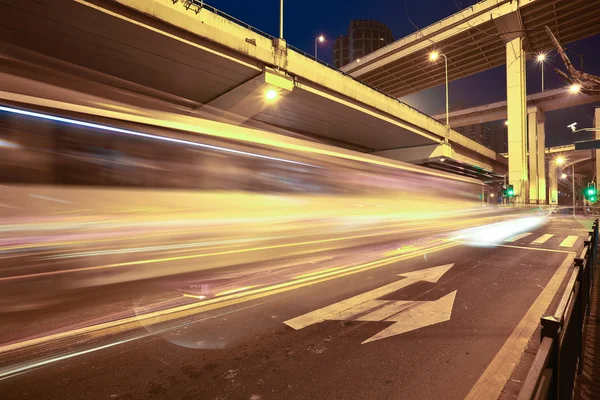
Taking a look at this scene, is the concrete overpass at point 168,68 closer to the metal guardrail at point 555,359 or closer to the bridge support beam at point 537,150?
the metal guardrail at point 555,359

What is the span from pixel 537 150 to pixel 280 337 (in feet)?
176

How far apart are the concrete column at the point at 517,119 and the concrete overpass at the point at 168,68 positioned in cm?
1808

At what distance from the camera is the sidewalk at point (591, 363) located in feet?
8.87

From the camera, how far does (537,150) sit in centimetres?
4372

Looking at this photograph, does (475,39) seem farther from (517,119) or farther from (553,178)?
(553,178)

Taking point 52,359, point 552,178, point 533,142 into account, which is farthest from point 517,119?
point 52,359

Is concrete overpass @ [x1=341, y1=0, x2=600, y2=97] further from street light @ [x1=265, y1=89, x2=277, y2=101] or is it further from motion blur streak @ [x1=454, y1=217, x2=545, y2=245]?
street light @ [x1=265, y1=89, x2=277, y2=101]

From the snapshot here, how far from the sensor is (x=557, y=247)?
10102 millimetres

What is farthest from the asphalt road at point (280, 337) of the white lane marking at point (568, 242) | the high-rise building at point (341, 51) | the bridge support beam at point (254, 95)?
the high-rise building at point (341, 51)

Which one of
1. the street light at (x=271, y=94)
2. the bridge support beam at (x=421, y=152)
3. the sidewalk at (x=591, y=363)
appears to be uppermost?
the street light at (x=271, y=94)

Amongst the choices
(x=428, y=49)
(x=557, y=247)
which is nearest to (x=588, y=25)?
(x=428, y=49)

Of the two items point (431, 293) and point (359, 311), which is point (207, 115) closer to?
point (359, 311)

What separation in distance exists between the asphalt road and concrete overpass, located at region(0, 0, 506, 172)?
3.80 meters

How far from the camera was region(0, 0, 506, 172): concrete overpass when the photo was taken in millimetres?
5609
